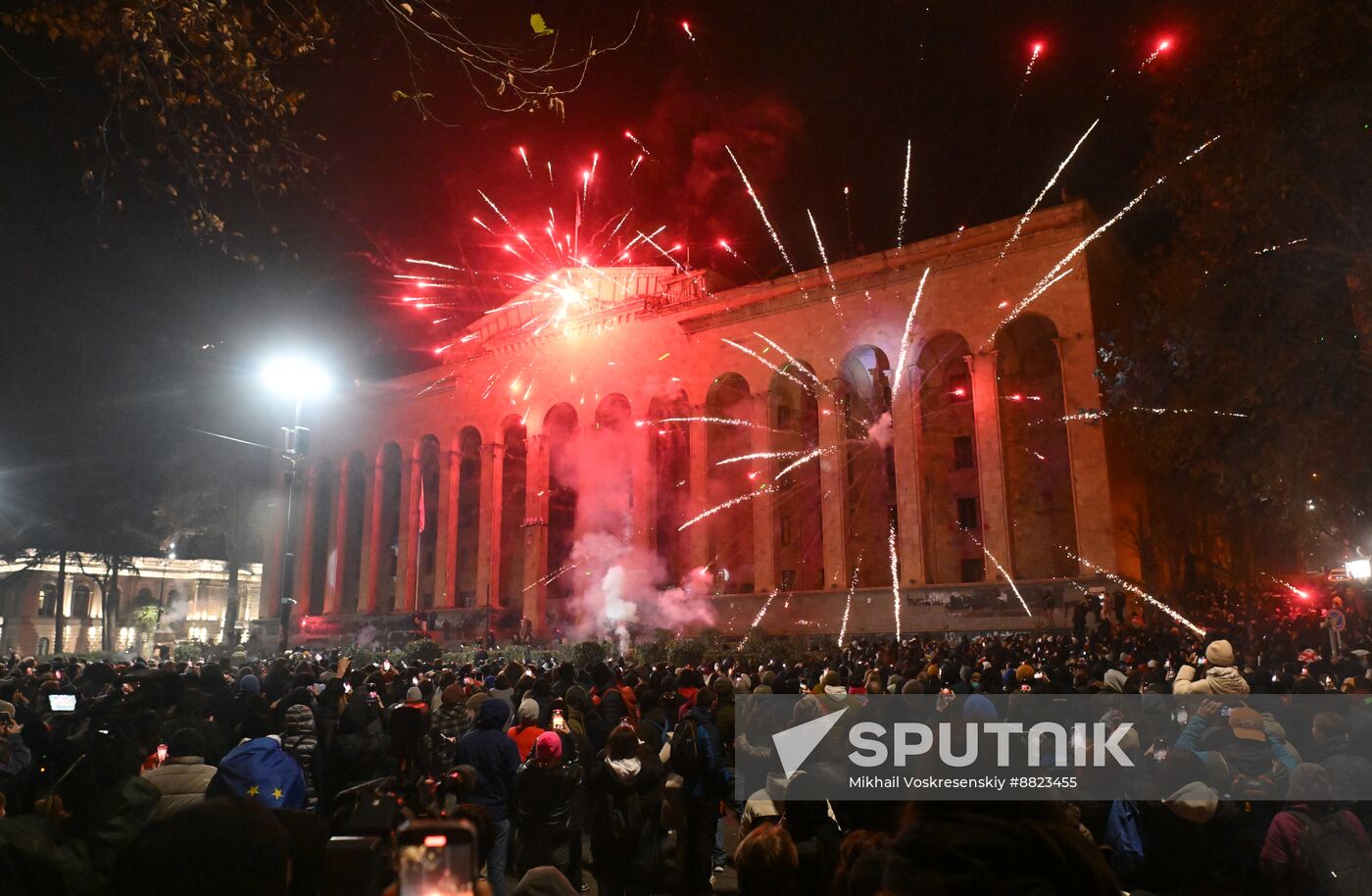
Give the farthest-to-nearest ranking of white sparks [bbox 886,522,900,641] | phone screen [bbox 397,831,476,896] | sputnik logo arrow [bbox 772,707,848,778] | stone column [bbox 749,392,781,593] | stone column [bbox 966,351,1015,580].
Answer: stone column [bbox 749,392,781,593], white sparks [bbox 886,522,900,641], stone column [bbox 966,351,1015,580], sputnik logo arrow [bbox 772,707,848,778], phone screen [bbox 397,831,476,896]

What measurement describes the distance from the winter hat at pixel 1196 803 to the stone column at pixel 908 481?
24843mm

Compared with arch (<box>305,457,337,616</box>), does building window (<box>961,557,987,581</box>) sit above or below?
below

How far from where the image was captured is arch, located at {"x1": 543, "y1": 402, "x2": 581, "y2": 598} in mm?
39688

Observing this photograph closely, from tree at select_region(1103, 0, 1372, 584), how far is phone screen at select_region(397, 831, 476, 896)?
654 inches

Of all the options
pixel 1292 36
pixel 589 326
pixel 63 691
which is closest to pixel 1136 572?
pixel 1292 36

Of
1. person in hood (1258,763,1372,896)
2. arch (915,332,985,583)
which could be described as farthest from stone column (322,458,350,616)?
person in hood (1258,763,1372,896)

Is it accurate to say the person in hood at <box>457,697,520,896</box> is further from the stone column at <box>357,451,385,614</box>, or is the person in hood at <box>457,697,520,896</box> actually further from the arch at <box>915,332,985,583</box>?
the stone column at <box>357,451,385,614</box>

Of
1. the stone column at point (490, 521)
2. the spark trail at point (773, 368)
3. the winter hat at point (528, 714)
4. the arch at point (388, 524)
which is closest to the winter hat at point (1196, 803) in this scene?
the winter hat at point (528, 714)

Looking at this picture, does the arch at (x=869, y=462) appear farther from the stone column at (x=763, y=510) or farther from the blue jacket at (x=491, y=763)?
the blue jacket at (x=491, y=763)

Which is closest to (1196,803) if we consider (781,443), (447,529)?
(781,443)

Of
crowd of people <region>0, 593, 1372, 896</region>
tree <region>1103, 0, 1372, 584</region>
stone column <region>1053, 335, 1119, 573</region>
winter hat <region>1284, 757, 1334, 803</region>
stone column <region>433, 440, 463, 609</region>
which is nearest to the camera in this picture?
crowd of people <region>0, 593, 1372, 896</region>

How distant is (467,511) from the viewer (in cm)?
4462

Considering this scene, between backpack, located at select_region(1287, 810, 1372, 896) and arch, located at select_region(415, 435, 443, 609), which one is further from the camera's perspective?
arch, located at select_region(415, 435, 443, 609)

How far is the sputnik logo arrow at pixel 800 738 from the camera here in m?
6.03
